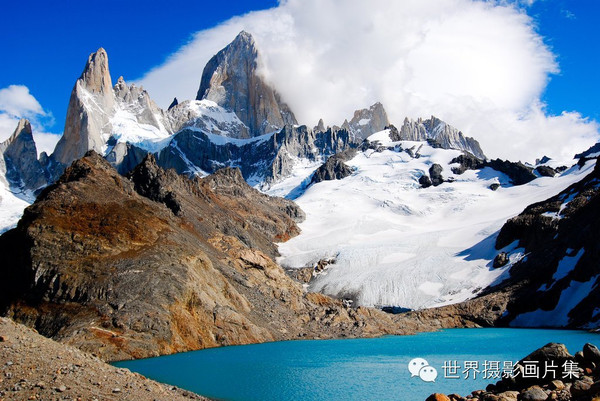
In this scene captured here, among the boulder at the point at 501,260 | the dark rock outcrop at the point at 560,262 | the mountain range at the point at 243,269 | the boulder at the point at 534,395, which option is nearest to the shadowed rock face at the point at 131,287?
the mountain range at the point at 243,269

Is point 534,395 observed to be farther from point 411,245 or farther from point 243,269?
point 411,245

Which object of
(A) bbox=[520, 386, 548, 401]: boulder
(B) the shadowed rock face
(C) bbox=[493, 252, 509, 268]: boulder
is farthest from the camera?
(C) bbox=[493, 252, 509, 268]: boulder

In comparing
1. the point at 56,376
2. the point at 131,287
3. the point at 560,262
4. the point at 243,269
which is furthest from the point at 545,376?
the point at 560,262

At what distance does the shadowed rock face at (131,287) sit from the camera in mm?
47969

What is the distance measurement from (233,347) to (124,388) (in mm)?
32372

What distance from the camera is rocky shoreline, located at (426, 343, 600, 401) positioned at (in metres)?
19.5

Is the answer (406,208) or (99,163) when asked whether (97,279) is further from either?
(406,208)

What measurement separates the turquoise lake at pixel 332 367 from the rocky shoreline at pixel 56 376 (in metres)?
7.89

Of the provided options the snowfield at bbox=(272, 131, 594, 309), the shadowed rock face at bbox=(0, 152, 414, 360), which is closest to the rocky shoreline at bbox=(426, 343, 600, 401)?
the shadowed rock face at bbox=(0, 152, 414, 360)

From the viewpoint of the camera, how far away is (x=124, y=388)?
22.6m

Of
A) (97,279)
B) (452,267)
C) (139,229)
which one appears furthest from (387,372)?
(452,267)

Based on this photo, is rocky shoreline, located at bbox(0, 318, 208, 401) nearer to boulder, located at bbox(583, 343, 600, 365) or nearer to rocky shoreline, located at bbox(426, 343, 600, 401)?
rocky shoreline, located at bbox(426, 343, 600, 401)

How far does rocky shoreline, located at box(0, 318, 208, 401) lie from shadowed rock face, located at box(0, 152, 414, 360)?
1994 centimetres

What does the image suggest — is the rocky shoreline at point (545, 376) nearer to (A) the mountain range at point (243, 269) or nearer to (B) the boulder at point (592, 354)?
(B) the boulder at point (592, 354)
